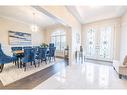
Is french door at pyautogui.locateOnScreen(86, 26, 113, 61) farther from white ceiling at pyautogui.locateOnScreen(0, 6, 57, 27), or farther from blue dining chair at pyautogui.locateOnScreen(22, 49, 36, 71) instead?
blue dining chair at pyautogui.locateOnScreen(22, 49, 36, 71)

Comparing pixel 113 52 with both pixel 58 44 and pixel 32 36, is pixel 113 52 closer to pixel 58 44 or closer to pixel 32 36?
pixel 58 44

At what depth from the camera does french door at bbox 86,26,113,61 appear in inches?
251

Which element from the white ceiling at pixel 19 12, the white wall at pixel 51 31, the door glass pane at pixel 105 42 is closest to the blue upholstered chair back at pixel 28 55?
the white ceiling at pixel 19 12

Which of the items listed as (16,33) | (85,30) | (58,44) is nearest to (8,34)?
(16,33)

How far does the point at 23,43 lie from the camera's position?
702 cm

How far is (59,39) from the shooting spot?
28.1 ft

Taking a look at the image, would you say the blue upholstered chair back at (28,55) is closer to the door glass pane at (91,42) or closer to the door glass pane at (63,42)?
the door glass pane at (63,42)

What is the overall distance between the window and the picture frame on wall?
2.22 metres

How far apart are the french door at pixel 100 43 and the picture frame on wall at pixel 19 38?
4611 millimetres

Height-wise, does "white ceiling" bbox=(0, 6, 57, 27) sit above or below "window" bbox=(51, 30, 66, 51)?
above

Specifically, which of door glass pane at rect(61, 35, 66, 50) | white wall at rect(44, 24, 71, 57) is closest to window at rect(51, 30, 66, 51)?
door glass pane at rect(61, 35, 66, 50)

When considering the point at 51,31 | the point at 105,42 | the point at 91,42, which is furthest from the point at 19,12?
the point at 105,42

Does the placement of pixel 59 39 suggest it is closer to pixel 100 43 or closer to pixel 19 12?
pixel 100 43

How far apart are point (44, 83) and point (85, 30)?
5691mm
